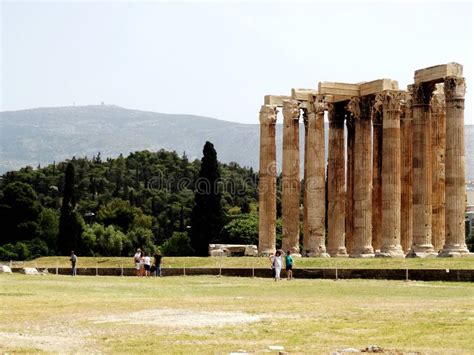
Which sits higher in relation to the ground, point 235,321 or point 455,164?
point 455,164

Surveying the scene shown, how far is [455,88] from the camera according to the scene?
209ft

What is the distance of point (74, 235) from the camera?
A: 380 feet

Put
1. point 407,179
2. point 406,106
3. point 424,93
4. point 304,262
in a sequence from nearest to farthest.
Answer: point 304,262, point 424,93, point 407,179, point 406,106

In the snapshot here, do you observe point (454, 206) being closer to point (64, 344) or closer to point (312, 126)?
point (312, 126)

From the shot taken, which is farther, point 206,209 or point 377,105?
point 206,209

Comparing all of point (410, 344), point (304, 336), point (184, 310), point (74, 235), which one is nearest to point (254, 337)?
point (304, 336)

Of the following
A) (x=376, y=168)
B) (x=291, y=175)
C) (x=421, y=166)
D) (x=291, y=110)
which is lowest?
(x=421, y=166)

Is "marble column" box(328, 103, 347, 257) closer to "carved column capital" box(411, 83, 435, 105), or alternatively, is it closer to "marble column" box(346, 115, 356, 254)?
"marble column" box(346, 115, 356, 254)

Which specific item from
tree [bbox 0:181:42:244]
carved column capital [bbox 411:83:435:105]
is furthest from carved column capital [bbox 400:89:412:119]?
tree [bbox 0:181:42:244]

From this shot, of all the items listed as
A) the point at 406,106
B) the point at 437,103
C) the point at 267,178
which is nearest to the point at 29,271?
the point at 267,178

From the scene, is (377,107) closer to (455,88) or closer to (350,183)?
(350,183)

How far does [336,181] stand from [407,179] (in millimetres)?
6185

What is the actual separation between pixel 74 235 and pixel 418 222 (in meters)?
59.0

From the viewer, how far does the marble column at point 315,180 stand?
74500 mm
